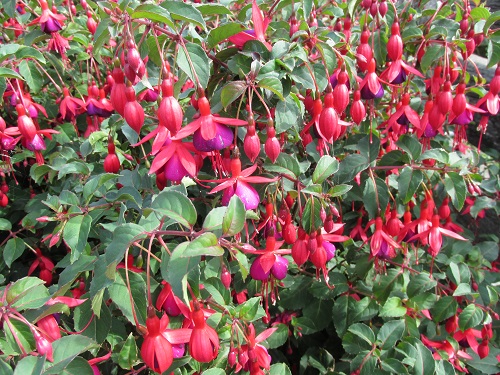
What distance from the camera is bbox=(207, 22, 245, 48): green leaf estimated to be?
64cm

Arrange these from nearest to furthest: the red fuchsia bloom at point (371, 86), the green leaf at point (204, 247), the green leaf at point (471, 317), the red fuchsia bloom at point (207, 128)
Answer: the green leaf at point (204, 247)
the red fuchsia bloom at point (207, 128)
the red fuchsia bloom at point (371, 86)
the green leaf at point (471, 317)

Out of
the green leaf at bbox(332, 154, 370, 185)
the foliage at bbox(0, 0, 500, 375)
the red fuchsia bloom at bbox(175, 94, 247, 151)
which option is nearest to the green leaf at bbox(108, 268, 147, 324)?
the foliage at bbox(0, 0, 500, 375)

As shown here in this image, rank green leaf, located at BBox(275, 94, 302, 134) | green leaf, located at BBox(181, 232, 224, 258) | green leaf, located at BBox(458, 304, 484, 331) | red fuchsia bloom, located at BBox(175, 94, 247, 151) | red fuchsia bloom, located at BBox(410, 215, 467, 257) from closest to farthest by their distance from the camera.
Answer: green leaf, located at BBox(181, 232, 224, 258)
red fuchsia bloom, located at BBox(175, 94, 247, 151)
green leaf, located at BBox(275, 94, 302, 134)
red fuchsia bloom, located at BBox(410, 215, 467, 257)
green leaf, located at BBox(458, 304, 484, 331)

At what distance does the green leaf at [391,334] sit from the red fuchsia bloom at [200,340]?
1.78 ft

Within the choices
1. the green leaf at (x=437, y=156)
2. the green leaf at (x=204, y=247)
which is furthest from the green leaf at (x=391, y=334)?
the green leaf at (x=204, y=247)

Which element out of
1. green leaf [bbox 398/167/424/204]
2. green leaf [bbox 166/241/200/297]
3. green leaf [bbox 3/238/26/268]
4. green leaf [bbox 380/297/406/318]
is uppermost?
green leaf [bbox 166/241/200/297]

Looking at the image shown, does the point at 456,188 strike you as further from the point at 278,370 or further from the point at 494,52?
the point at 278,370

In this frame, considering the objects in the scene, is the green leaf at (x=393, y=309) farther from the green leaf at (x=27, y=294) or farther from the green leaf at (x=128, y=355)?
the green leaf at (x=27, y=294)

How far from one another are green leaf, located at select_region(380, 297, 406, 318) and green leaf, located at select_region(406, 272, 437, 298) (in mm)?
35

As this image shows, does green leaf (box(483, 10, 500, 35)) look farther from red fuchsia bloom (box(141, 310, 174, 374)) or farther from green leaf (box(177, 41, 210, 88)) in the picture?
red fuchsia bloom (box(141, 310, 174, 374))

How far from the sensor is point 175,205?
568 mm

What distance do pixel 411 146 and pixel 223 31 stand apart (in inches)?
20.3

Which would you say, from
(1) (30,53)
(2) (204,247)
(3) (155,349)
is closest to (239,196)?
(2) (204,247)

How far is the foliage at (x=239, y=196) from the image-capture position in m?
0.59
